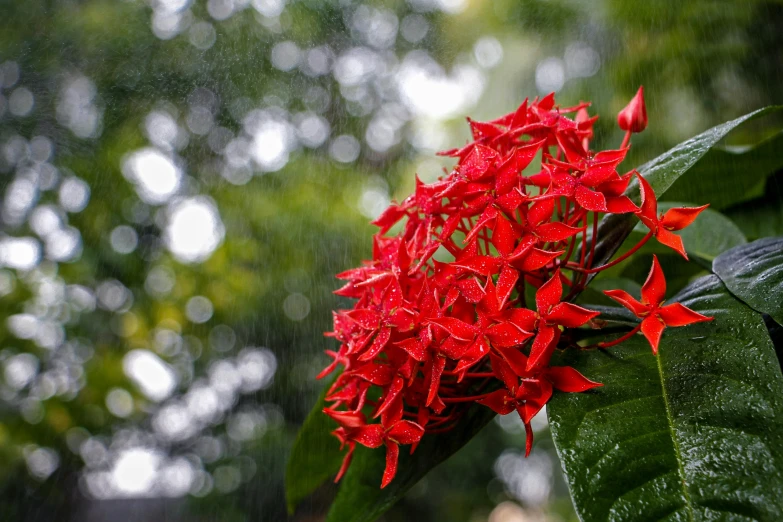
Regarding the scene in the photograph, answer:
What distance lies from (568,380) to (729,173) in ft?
0.86

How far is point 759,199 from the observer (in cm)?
47

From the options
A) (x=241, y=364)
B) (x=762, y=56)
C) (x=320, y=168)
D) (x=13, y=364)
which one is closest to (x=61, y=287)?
A: (x=13, y=364)

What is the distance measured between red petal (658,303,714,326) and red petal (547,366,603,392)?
4cm

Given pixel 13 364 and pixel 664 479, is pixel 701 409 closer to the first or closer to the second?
pixel 664 479

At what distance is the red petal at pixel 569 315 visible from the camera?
0.25 m

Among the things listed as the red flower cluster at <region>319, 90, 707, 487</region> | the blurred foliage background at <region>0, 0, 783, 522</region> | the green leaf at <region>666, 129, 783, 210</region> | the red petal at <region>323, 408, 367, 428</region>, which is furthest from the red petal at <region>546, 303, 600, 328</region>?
the blurred foliage background at <region>0, 0, 783, 522</region>

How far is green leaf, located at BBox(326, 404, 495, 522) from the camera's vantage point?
0.33 metres

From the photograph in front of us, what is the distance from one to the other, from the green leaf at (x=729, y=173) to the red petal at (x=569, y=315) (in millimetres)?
211

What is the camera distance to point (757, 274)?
286 millimetres

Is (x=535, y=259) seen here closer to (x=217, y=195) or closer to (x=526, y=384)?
(x=526, y=384)

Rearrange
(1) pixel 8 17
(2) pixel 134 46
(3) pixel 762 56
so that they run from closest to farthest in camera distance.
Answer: (3) pixel 762 56, (1) pixel 8 17, (2) pixel 134 46

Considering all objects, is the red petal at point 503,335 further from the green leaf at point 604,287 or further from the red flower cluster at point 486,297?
the green leaf at point 604,287

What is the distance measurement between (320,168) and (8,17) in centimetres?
85

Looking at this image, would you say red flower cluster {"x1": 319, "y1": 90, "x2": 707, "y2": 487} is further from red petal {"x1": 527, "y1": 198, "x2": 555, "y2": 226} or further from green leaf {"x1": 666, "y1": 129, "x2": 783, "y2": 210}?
green leaf {"x1": 666, "y1": 129, "x2": 783, "y2": 210}
